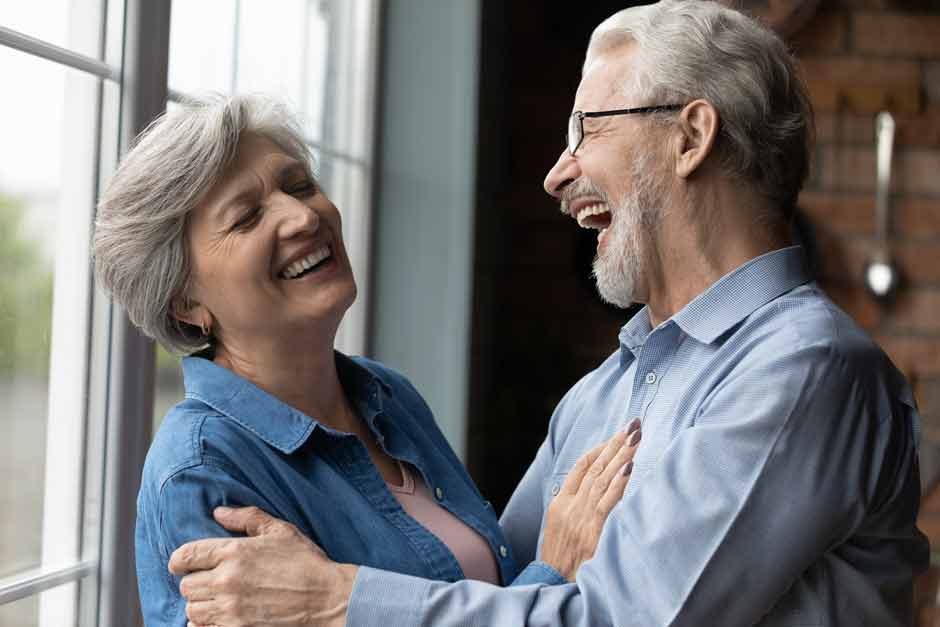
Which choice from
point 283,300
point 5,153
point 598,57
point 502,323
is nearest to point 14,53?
point 5,153

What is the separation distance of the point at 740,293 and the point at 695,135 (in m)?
0.23

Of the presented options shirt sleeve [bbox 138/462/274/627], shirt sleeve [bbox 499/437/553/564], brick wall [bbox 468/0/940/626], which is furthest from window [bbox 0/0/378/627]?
brick wall [bbox 468/0/940/626]

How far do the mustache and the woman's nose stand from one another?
1.22ft

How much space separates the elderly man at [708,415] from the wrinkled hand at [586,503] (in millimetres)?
22

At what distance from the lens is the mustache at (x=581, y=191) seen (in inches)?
63.9

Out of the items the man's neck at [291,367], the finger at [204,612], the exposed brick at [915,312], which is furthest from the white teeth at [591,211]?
the exposed brick at [915,312]

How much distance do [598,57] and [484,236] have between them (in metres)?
1.86

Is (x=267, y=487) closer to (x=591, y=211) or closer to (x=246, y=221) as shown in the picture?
(x=246, y=221)

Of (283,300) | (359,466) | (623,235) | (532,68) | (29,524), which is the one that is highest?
(532,68)

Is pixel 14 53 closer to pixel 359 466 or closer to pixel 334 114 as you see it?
pixel 359 466

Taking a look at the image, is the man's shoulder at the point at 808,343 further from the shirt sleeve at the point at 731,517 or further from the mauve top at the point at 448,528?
the mauve top at the point at 448,528

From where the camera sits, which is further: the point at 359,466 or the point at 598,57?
the point at 598,57

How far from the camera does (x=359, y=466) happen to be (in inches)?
59.6

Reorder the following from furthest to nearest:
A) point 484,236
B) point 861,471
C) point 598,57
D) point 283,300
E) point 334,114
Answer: point 484,236 → point 334,114 → point 598,57 → point 283,300 → point 861,471
